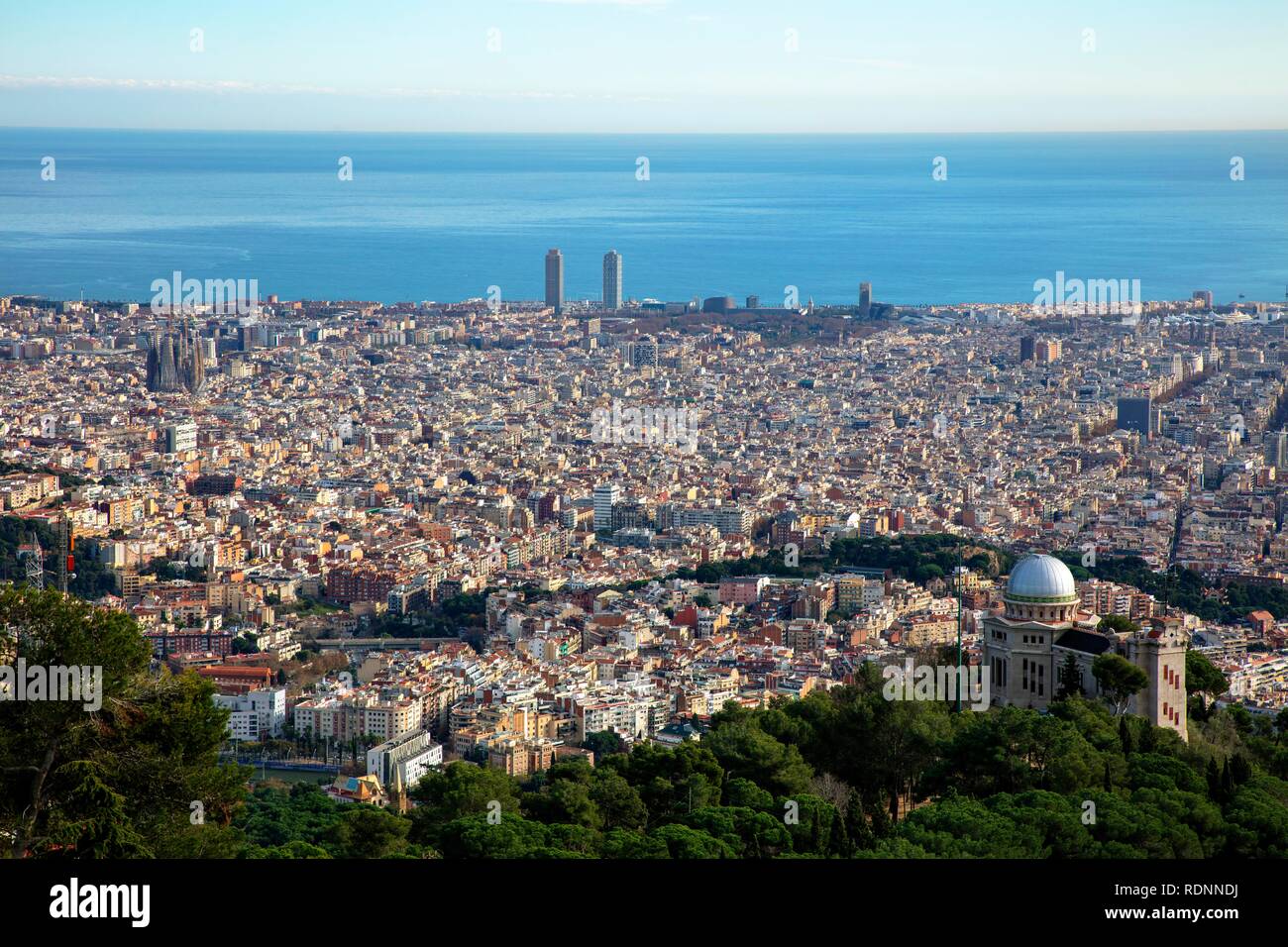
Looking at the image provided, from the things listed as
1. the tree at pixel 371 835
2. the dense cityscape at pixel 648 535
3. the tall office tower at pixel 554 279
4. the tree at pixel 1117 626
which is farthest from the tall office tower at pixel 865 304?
the tree at pixel 371 835

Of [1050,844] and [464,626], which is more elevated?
[1050,844]

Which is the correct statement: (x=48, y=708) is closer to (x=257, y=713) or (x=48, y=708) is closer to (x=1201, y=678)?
(x=1201, y=678)

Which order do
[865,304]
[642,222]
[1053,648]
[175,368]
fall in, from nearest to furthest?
[1053,648], [175,368], [865,304], [642,222]

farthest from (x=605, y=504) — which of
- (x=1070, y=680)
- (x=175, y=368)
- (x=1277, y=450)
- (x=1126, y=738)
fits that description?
(x=1126, y=738)

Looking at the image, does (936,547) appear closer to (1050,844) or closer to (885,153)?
(1050,844)

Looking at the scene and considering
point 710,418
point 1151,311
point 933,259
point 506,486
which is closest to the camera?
point 506,486

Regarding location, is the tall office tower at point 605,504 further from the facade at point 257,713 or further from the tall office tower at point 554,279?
the tall office tower at point 554,279

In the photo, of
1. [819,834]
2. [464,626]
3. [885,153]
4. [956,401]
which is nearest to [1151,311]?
[956,401]
